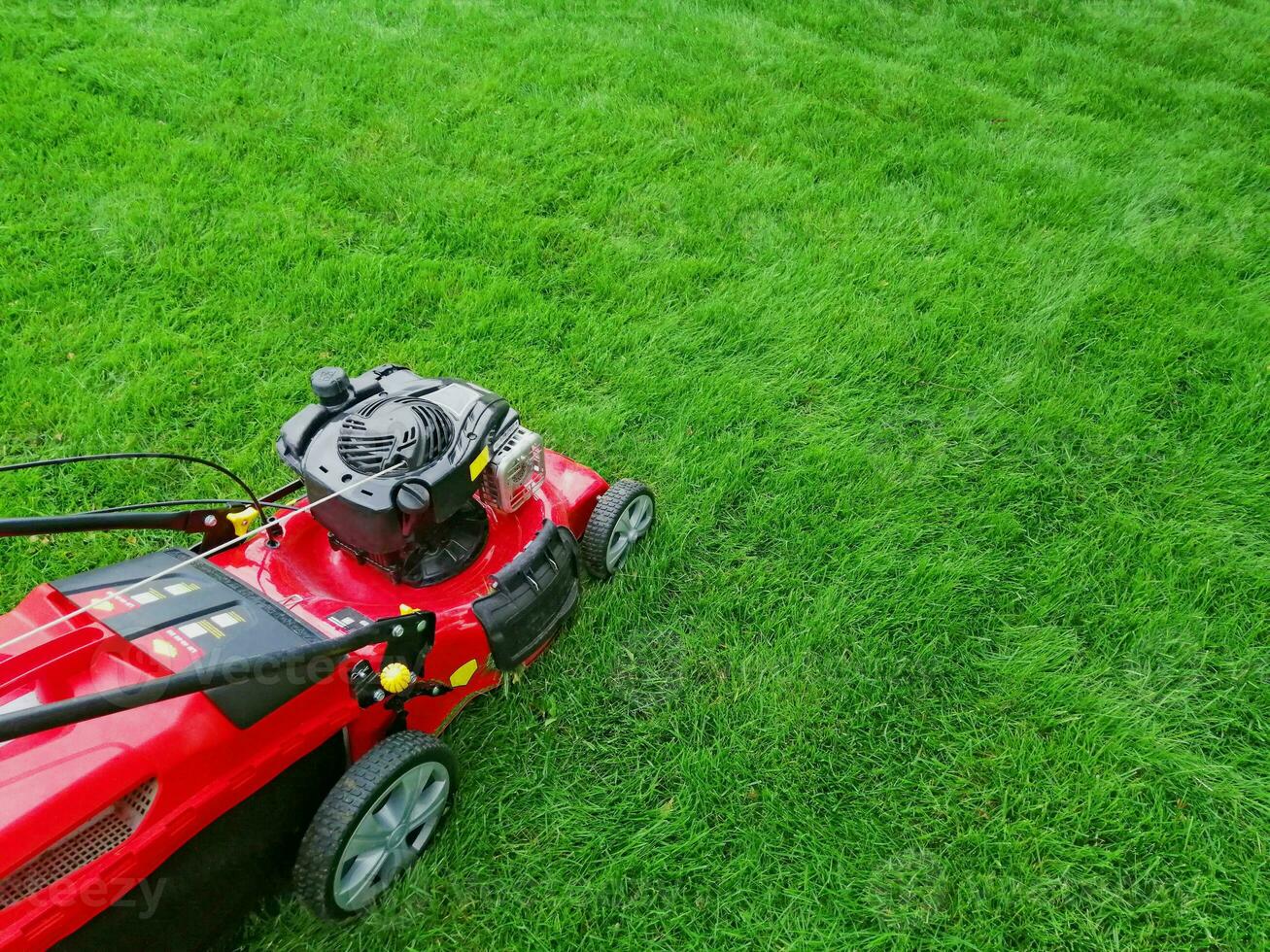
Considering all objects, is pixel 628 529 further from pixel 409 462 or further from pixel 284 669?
pixel 284 669

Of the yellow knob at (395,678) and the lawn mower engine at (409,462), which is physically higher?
the lawn mower engine at (409,462)

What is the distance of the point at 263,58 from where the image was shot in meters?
5.16

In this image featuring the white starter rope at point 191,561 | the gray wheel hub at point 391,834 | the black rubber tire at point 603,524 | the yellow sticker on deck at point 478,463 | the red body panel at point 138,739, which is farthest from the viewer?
the black rubber tire at point 603,524

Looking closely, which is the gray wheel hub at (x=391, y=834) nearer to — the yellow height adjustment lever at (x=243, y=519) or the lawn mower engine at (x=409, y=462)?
the lawn mower engine at (x=409, y=462)

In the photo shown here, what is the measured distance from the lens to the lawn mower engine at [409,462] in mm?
2066

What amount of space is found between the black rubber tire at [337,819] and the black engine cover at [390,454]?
48 centimetres

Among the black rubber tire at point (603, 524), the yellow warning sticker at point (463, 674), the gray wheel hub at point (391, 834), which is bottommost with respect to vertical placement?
the gray wheel hub at point (391, 834)

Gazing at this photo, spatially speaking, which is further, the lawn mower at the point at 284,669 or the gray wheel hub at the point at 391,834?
the gray wheel hub at the point at 391,834

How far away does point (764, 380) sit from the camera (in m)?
3.63

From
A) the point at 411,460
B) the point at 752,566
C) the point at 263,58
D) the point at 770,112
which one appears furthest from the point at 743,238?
the point at 263,58

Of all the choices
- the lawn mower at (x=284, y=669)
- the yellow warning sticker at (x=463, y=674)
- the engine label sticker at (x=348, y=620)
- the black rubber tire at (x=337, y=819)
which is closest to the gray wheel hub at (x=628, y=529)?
the lawn mower at (x=284, y=669)

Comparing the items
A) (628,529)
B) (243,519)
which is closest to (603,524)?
(628,529)

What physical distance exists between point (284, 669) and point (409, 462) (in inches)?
→ 22.5

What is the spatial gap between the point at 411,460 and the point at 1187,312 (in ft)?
11.7
